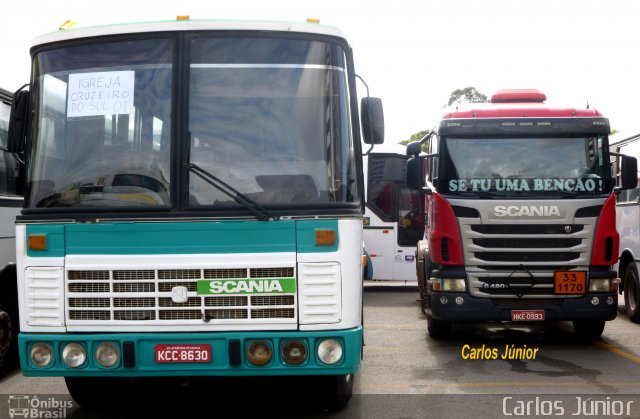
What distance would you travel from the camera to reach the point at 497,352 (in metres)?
10.1

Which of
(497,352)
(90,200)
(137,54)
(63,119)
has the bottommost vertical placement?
(497,352)

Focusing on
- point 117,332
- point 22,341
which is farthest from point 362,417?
point 22,341

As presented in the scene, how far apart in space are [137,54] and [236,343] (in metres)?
2.18

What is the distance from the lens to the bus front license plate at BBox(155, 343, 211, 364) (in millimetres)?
5945

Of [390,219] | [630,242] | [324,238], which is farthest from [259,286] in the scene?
[390,219]

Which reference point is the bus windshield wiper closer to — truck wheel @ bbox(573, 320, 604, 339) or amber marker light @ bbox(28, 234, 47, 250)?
amber marker light @ bbox(28, 234, 47, 250)

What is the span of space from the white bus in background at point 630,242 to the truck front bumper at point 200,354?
793 cm

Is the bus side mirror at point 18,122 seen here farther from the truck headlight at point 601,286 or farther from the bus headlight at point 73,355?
the truck headlight at point 601,286

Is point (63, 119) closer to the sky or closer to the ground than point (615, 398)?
closer to the sky

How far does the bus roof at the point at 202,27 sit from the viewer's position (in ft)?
20.4

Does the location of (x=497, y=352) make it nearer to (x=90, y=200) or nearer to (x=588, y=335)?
(x=588, y=335)

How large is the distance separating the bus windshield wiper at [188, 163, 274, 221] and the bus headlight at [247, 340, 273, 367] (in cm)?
85

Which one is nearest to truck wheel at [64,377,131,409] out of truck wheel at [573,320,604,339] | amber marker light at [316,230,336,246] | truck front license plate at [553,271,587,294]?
amber marker light at [316,230,336,246]

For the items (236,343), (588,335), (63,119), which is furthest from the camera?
(588,335)
